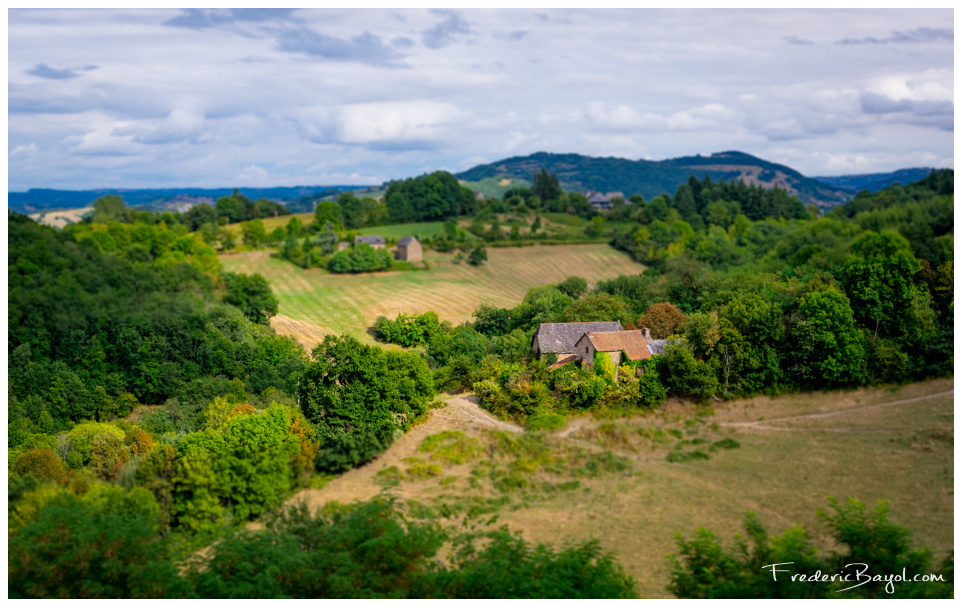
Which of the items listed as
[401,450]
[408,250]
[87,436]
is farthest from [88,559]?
[408,250]

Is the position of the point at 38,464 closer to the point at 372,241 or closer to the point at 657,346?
the point at 657,346

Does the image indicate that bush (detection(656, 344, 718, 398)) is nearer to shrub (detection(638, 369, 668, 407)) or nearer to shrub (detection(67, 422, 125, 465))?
shrub (detection(638, 369, 668, 407))

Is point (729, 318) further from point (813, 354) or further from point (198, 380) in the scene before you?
point (198, 380)

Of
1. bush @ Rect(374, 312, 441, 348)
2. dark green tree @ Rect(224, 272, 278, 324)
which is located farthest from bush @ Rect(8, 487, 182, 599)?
dark green tree @ Rect(224, 272, 278, 324)

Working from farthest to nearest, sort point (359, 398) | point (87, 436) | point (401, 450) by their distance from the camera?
point (87, 436)
point (359, 398)
point (401, 450)

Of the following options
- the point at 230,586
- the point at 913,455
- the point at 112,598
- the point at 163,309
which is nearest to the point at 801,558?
the point at 913,455

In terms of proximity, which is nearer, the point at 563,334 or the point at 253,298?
the point at 563,334
